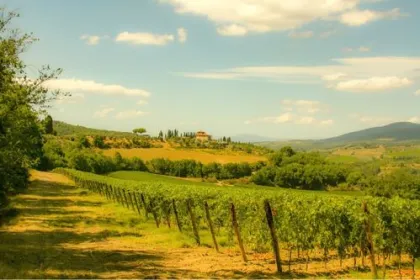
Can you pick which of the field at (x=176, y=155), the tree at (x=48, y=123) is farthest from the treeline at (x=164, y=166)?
the tree at (x=48, y=123)

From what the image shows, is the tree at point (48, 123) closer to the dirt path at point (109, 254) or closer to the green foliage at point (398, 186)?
the dirt path at point (109, 254)

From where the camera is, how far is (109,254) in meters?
17.5

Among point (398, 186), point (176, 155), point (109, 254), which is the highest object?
point (109, 254)

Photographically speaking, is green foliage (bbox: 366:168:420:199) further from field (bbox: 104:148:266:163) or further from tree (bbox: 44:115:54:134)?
tree (bbox: 44:115:54:134)

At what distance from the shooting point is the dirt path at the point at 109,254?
1414 cm

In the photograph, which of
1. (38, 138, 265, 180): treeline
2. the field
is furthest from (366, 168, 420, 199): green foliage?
the field

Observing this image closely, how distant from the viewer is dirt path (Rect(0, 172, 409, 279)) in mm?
14136

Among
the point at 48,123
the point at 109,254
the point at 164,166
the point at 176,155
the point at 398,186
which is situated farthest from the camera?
the point at 176,155

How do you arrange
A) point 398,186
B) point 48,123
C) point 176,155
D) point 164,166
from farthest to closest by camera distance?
point 176,155 < point 164,166 < point 398,186 < point 48,123

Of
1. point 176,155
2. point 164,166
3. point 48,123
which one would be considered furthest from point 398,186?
point 48,123

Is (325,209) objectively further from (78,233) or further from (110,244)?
(78,233)

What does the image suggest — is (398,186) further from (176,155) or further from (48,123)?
(48,123)

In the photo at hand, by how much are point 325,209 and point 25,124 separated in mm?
14889

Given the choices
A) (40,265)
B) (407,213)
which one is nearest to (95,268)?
(40,265)
